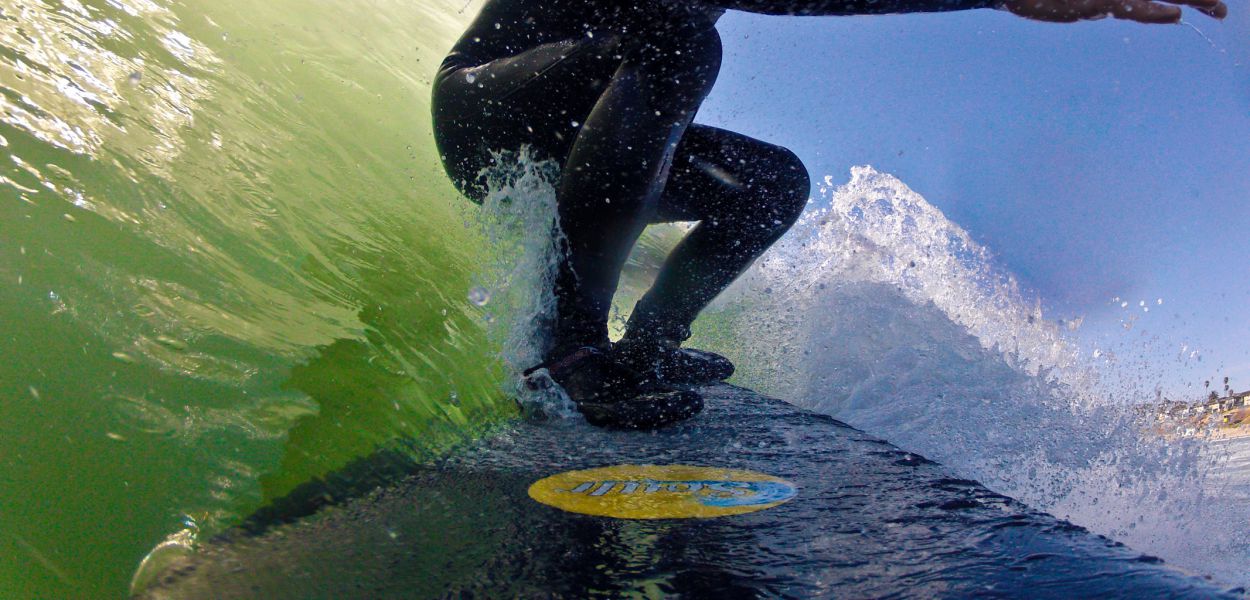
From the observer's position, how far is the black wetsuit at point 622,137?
2.35 feet

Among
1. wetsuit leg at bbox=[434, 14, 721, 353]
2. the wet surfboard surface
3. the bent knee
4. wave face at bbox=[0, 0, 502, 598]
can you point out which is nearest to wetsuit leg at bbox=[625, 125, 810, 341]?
the bent knee

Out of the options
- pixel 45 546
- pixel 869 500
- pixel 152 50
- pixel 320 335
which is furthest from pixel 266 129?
pixel 869 500

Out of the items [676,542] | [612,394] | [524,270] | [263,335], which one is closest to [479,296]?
[524,270]

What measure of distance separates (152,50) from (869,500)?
94 centimetres

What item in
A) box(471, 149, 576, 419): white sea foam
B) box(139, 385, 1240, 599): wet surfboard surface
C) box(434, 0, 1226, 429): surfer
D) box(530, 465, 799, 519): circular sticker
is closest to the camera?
box(139, 385, 1240, 599): wet surfboard surface

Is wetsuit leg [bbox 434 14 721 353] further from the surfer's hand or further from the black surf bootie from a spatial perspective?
the surfer's hand

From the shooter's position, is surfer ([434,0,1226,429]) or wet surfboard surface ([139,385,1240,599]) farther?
surfer ([434,0,1226,429])

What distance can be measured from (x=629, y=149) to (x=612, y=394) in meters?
0.28

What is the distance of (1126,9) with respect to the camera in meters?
0.56

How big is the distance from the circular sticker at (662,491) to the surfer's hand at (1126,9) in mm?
467

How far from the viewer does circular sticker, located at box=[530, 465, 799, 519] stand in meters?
0.51

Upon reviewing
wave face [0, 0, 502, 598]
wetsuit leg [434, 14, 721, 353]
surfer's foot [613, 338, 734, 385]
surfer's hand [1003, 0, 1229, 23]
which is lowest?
wave face [0, 0, 502, 598]

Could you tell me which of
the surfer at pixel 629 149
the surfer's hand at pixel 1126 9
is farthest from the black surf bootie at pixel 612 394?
the surfer's hand at pixel 1126 9

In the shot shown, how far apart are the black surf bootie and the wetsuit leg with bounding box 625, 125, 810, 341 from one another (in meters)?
0.19
